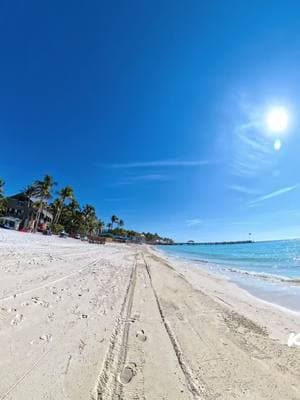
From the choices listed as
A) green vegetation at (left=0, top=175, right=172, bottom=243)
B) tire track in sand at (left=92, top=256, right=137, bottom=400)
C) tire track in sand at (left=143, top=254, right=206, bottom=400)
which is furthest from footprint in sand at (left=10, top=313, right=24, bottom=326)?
green vegetation at (left=0, top=175, right=172, bottom=243)

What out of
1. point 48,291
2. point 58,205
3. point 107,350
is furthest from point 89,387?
point 58,205

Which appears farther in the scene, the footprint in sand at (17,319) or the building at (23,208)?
the building at (23,208)

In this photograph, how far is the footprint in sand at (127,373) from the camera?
2524 millimetres

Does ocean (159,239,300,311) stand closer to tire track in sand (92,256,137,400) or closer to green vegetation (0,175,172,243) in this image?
tire track in sand (92,256,137,400)

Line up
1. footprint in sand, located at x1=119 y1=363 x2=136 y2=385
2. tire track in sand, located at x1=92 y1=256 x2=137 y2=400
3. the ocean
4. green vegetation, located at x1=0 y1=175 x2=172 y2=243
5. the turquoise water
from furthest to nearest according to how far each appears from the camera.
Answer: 1. green vegetation, located at x1=0 y1=175 x2=172 y2=243
2. the turquoise water
3. the ocean
4. footprint in sand, located at x1=119 y1=363 x2=136 y2=385
5. tire track in sand, located at x1=92 y1=256 x2=137 y2=400

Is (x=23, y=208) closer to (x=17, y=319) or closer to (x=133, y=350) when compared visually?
(x=17, y=319)

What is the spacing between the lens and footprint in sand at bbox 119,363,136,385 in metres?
2.52

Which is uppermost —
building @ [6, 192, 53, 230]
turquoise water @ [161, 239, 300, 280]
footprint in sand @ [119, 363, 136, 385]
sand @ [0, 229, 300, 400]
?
building @ [6, 192, 53, 230]

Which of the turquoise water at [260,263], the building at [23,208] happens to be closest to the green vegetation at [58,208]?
the building at [23,208]

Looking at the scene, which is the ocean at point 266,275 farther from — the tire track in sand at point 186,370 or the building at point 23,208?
the building at point 23,208

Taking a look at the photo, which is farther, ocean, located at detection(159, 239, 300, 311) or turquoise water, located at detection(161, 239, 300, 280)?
turquoise water, located at detection(161, 239, 300, 280)

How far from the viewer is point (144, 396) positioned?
2.30 metres

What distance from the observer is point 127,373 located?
266 cm

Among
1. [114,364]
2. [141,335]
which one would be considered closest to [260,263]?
[141,335]
